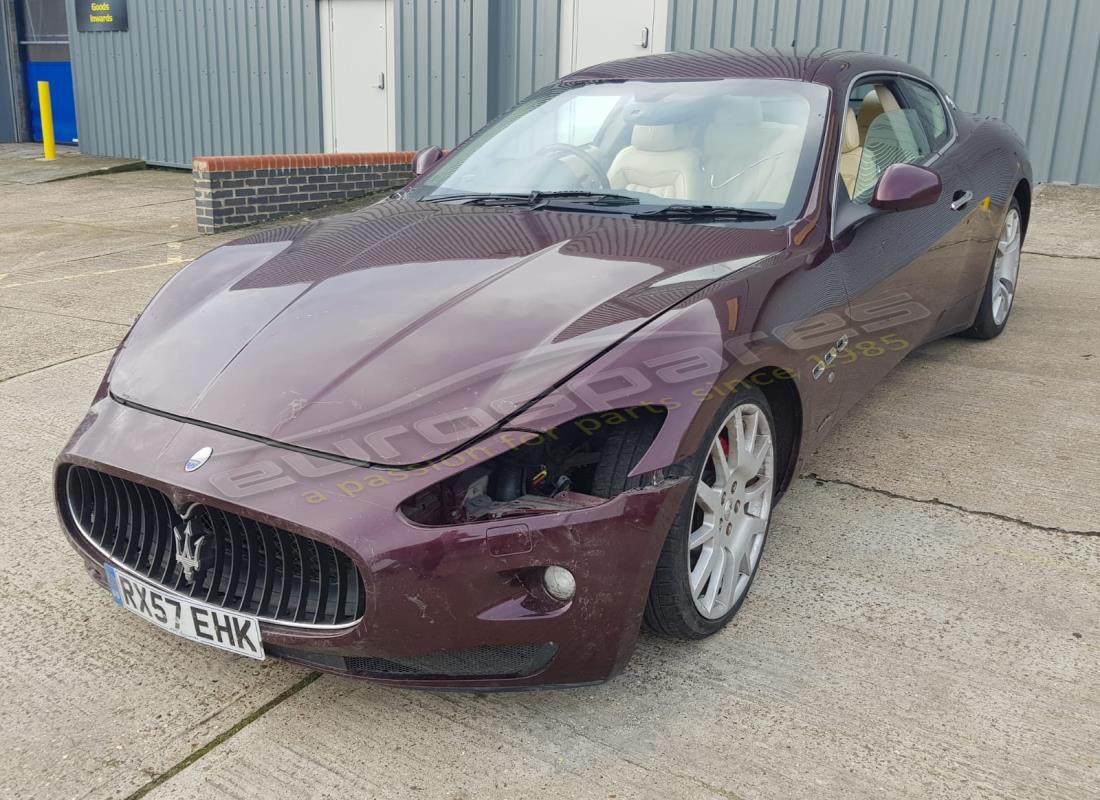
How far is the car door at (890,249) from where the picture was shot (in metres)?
3.29

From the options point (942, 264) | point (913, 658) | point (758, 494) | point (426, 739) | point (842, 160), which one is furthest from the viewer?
point (942, 264)

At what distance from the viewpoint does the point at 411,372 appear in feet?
7.84

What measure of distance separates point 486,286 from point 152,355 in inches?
36.3

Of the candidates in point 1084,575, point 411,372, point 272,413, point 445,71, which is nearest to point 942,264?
point 1084,575

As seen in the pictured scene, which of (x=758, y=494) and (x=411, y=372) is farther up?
(x=411, y=372)

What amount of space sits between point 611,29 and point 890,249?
7593mm

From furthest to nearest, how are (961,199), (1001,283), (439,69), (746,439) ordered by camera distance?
(439,69) < (1001,283) < (961,199) < (746,439)

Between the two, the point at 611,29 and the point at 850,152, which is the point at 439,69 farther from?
the point at 850,152

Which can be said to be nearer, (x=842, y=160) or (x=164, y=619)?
(x=164, y=619)

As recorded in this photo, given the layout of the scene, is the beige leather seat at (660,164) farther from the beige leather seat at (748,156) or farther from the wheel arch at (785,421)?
the wheel arch at (785,421)

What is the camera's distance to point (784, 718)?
7.78ft

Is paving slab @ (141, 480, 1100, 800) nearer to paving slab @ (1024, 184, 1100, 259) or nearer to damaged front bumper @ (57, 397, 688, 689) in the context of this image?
damaged front bumper @ (57, 397, 688, 689)

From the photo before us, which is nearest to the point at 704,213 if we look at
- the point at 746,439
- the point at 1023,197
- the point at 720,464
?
the point at 746,439

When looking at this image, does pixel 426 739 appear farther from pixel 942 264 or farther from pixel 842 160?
pixel 942 264
